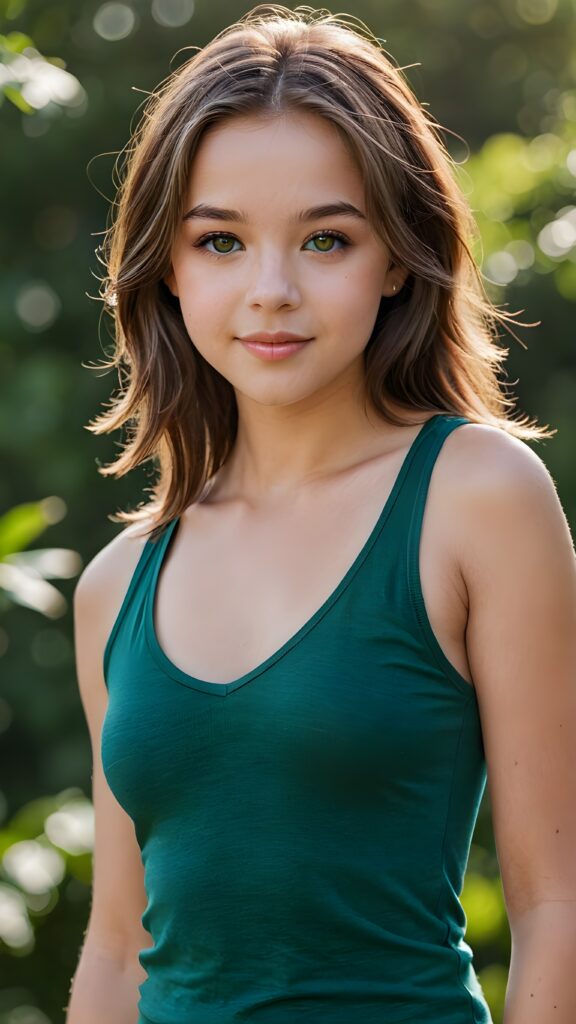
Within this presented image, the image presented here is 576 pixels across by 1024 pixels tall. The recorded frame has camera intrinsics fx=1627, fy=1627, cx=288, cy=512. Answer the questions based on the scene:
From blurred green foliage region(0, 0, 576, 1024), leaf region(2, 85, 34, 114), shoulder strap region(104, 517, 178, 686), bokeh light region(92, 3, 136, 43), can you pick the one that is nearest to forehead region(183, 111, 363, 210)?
leaf region(2, 85, 34, 114)

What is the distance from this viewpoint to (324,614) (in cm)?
210

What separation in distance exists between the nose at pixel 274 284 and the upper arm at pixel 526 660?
347mm

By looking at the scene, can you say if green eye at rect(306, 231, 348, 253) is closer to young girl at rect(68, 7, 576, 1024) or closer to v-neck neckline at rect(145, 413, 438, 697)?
young girl at rect(68, 7, 576, 1024)

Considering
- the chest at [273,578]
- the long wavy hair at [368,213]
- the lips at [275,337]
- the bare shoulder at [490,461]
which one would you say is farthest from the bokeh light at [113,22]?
the bare shoulder at [490,461]

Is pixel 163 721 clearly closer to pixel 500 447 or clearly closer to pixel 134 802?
pixel 134 802

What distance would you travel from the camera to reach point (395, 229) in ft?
7.30

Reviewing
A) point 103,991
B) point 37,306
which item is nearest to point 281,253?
point 103,991

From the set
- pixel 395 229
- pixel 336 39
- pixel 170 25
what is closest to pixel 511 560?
pixel 395 229

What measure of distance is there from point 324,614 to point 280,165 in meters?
0.60

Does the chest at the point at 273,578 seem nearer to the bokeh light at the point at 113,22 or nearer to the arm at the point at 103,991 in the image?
the arm at the point at 103,991

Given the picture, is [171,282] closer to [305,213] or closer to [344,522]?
[305,213]

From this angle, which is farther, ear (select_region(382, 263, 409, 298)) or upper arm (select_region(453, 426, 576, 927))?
ear (select_region(382, 263, 409, 298))

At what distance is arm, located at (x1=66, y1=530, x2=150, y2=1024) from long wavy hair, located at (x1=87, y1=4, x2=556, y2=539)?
0.12 m

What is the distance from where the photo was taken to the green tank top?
2018 millimetres
